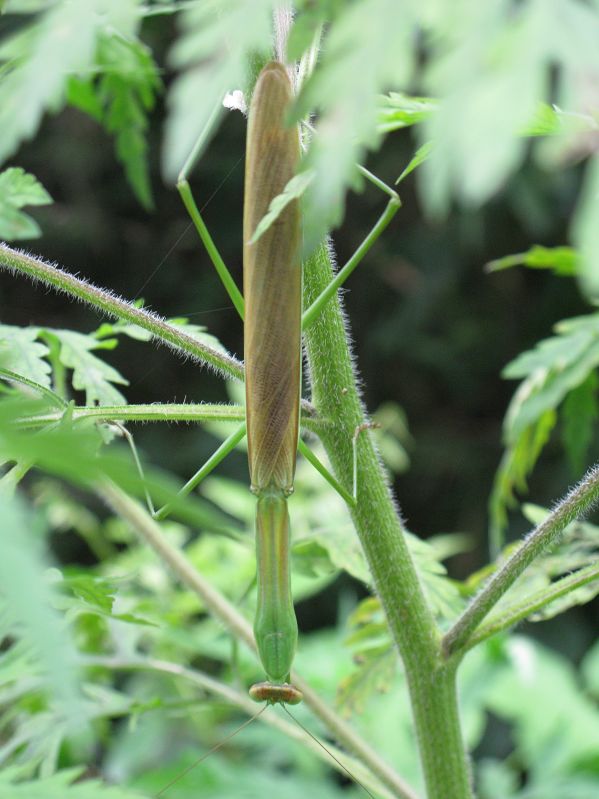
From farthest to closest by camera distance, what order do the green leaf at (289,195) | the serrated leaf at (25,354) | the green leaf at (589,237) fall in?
the serrated leaf at (25,354)
the green leaf at (289,195)
the green leaf at (589,237)

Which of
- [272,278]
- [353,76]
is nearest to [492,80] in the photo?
[353,76]

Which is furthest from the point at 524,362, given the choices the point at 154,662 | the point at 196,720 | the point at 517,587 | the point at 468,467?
the point at 468,467

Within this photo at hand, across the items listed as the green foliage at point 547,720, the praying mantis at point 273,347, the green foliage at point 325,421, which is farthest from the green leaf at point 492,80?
the green foliage at point 547,720

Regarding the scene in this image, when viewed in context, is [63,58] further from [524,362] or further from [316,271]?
[524,362]

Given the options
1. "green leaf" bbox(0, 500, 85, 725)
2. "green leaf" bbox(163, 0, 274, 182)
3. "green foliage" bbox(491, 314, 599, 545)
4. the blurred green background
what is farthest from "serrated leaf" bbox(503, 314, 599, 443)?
the blurred green background

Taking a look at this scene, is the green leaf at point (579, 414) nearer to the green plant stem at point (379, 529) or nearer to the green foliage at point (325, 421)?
the green foliage at point (325, 421)

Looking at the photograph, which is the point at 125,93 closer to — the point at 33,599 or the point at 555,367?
the point at 555,367
